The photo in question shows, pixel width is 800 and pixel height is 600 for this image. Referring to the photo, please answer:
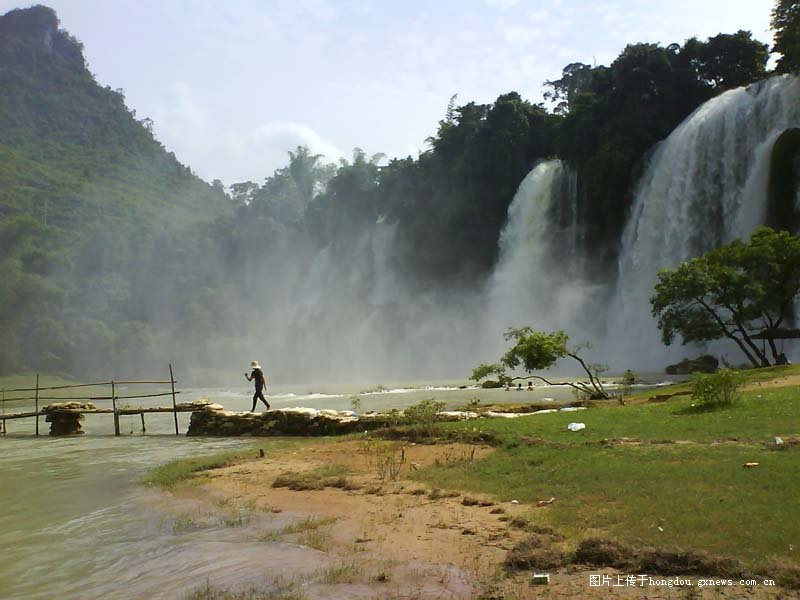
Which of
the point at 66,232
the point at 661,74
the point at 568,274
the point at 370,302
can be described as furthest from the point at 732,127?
the point at 66,232

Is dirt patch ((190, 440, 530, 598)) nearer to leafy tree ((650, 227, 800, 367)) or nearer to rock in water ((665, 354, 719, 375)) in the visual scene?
leafy tree ((650, 227, 800, 367))

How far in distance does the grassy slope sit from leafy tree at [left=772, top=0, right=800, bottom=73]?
87.0 feet

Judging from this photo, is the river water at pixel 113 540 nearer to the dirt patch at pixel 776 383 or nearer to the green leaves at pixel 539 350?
the green leaves at pixel 539 350

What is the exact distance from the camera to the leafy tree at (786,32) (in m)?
30.8

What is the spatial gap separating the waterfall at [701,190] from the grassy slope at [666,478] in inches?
796

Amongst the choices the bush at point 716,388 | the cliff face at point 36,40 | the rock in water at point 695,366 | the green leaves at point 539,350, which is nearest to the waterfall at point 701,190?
the rock in water at point 695,366

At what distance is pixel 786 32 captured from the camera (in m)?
31.8

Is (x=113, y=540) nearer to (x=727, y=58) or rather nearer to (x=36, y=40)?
(x=727, y=58)

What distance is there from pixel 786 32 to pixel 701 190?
365 inches

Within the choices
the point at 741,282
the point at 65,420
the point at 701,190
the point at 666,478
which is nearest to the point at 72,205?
the point at 65,420

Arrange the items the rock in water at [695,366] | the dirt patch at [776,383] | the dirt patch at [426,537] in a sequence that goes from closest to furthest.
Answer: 1. the dirt patch at [426,537]
2. the dirt patch at [776,383]
3. the rock in water at [695,366]

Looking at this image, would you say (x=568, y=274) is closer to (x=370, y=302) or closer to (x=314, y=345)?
(x=370, y=302)

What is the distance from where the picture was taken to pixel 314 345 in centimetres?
5884

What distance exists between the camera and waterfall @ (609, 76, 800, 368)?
28094mm
